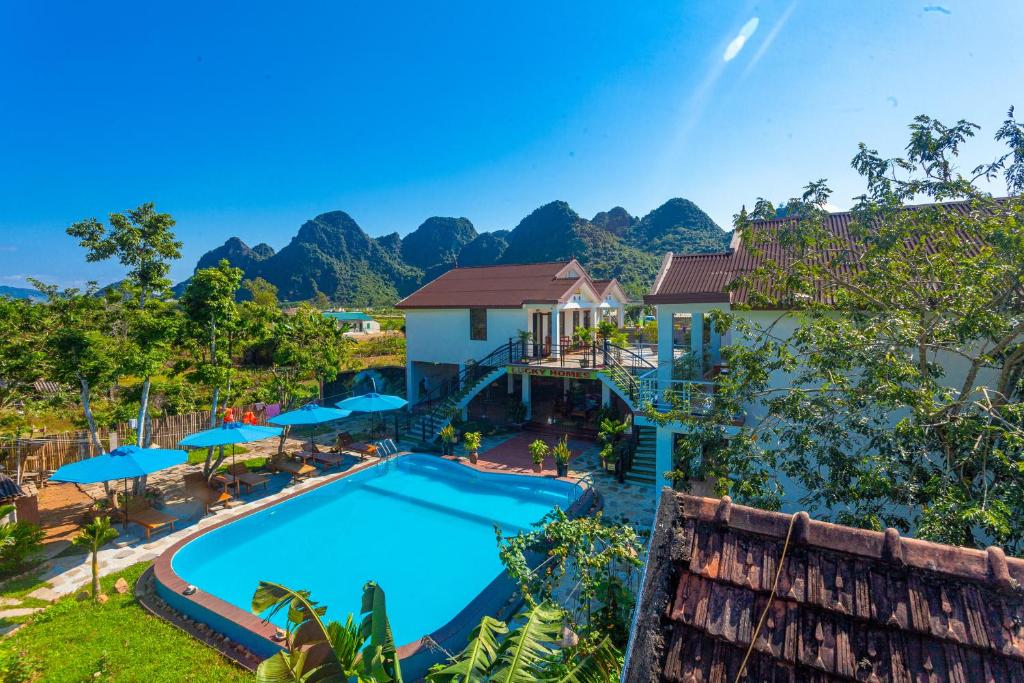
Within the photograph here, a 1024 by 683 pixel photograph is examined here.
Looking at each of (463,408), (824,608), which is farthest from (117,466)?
(824,608)

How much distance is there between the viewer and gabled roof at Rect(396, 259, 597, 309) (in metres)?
21.3

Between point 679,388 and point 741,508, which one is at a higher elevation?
point 741,508

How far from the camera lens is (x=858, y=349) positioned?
257 inches

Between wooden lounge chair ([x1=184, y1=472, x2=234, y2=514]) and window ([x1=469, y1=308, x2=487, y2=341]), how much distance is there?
38.6ft

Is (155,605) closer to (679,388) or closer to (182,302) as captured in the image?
(182,302)

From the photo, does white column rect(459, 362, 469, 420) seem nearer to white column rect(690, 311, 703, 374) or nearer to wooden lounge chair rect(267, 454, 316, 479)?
wooden lounge chair rect(267, 454, 316, 479)

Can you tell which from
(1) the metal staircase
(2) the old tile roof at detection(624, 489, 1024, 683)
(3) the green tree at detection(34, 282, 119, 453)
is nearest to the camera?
(2) the old tile roof at detection(624, 489, 1024, 683)

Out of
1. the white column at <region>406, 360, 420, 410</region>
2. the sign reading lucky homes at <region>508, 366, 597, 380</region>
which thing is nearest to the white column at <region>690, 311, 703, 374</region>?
the sign reading lucky homes at <region>508, 366, 597, 380</region>

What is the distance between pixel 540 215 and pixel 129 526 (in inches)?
3467

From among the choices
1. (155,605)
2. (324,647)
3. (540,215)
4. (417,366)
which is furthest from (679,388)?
(540,215)

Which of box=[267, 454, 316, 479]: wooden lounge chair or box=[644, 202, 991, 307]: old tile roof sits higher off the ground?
box=[644, 202, 991, 307]: old tile roof

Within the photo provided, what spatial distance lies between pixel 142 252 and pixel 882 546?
15584 mm

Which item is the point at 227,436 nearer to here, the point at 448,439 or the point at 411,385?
the point at 448,439

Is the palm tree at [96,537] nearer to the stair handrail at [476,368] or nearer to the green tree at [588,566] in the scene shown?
the green tree at [588,566]
